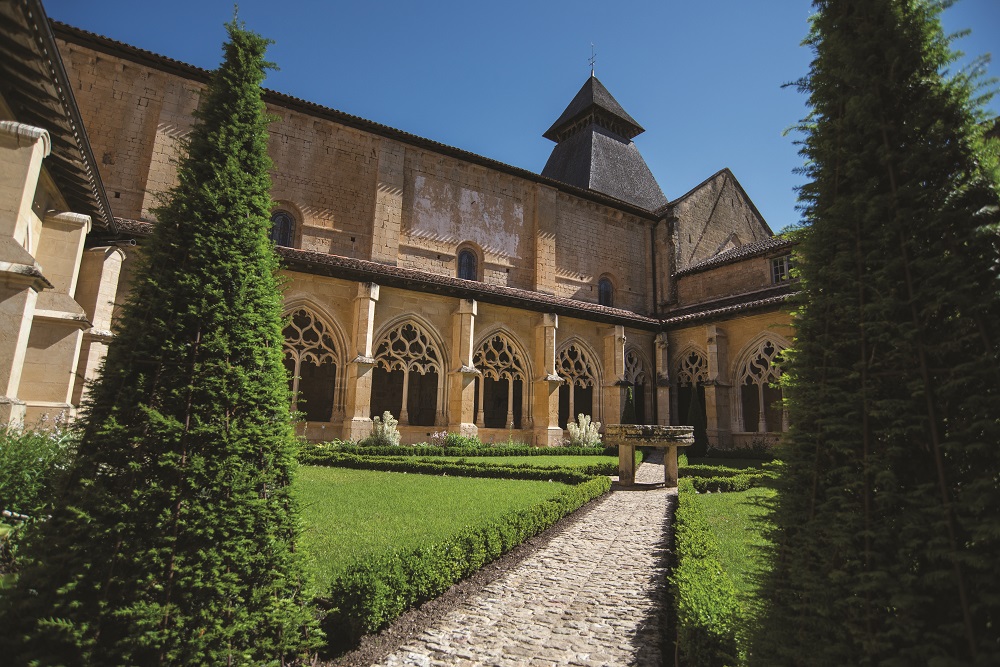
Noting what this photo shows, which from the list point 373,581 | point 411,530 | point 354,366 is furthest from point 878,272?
point 354,366

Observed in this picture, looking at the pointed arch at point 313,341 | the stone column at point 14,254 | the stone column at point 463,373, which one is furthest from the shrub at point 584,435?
the stone column at point 14,254

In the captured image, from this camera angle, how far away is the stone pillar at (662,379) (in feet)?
59.9

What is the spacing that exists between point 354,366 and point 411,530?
29.6ft

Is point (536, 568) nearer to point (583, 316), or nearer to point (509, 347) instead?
point (509, 347)

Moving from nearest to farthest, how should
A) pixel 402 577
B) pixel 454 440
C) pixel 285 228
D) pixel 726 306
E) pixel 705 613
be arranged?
1. pixel 705 613
2. pixel 402 577
3. pixel 454 440
4. pixel 285 228
5. pixel 726 306

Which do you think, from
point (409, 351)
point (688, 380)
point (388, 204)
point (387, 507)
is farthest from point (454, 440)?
point (688, 380)

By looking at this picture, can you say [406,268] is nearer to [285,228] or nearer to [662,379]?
[285,228]

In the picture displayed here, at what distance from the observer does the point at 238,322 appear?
238 cm

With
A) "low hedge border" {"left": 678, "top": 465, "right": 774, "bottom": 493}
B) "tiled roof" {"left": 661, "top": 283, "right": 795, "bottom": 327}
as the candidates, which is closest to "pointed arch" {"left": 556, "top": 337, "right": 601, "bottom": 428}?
"tiled roof" {"left": 661, "top": 283, "right": 795, "bottom": 327}

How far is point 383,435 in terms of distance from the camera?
1291 cm

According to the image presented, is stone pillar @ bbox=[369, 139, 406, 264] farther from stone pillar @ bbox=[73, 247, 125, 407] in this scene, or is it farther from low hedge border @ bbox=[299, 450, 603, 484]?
low hedge border @ bbox=[299, 450, 603, 484]

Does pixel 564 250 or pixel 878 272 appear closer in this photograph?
pixel 878 272

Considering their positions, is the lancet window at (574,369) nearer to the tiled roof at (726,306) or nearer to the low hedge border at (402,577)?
the tiled roof at (726,306)

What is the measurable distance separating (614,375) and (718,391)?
335cm
